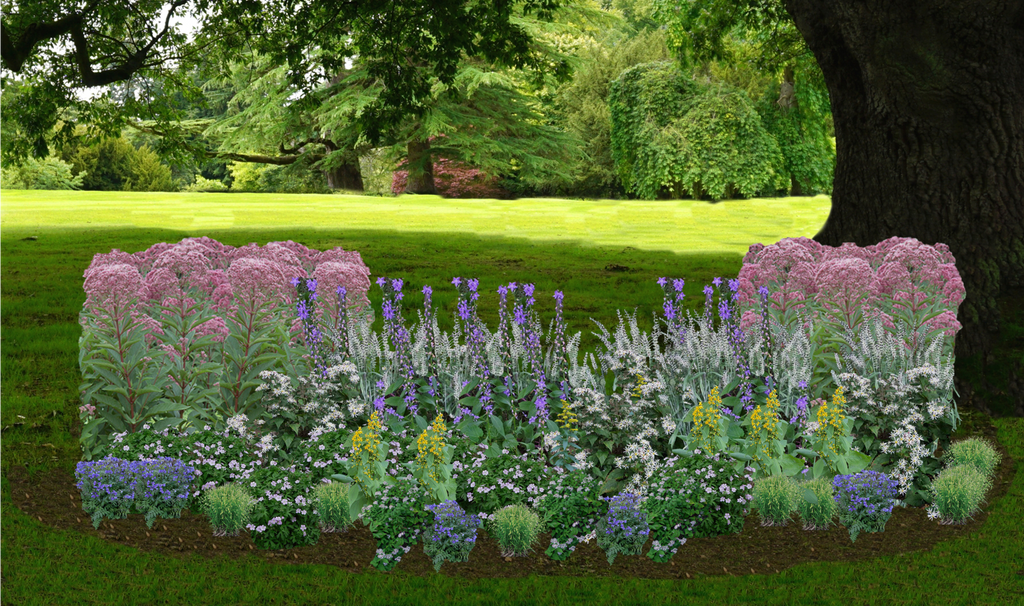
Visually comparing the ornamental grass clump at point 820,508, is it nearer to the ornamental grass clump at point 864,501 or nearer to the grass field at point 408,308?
the ornamental grass clump at point 864,501

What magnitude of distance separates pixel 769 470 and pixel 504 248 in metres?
11.9

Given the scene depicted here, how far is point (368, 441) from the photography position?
443 cm

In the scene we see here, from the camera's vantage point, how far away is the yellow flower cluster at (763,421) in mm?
4570

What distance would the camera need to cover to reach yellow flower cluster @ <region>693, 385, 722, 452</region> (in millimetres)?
4641

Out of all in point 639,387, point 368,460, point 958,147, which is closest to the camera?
point 368,460

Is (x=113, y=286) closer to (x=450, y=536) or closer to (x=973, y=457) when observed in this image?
(x=450, y=536)

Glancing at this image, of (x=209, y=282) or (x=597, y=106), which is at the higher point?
(x=597, y=106)

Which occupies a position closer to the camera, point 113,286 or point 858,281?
point 113,286

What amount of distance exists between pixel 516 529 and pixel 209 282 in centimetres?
258

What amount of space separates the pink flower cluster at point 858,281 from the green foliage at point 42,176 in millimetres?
29793

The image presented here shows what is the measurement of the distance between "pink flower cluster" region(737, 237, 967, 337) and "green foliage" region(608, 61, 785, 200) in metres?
21.0

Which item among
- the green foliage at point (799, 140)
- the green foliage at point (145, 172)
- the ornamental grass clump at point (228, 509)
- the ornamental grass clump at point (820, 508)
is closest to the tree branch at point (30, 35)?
the ornamental grass clump at point (228, 509)

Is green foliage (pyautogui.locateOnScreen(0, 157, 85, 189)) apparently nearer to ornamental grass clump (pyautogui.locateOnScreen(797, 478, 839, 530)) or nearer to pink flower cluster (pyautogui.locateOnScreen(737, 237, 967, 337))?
pink flower cluster (pyautogui.locateOnScreen(737, 237, 967, 337))

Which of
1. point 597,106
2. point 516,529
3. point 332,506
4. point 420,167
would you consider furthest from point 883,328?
point 597,106
